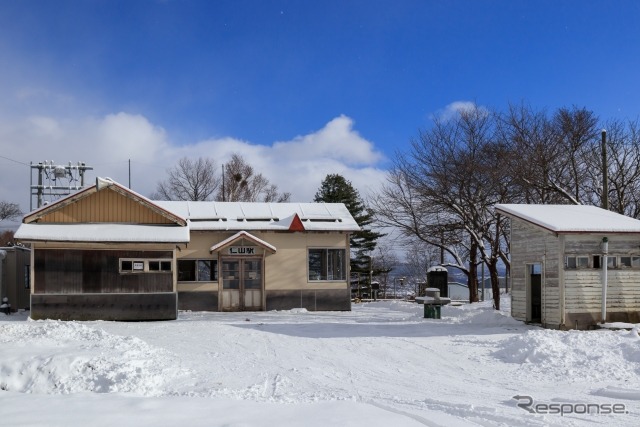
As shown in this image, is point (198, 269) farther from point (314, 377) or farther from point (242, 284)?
point (314, 377)

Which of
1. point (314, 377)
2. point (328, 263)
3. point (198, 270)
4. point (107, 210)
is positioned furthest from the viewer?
point (328, 263)

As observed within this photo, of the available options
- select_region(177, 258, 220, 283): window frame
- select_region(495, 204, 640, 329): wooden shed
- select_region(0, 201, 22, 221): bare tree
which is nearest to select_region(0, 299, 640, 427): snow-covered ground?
select_region(495, 204, 640, 329): wooden shed

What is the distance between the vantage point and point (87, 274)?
2028 cm

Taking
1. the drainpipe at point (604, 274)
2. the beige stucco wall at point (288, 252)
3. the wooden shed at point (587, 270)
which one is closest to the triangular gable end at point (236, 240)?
the beige stucco wall at point (288, 252)

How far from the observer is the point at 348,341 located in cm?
Result: 1527

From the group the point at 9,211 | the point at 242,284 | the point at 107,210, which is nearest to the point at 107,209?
the point at 107,210

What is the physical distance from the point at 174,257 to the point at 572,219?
1291 centimetres

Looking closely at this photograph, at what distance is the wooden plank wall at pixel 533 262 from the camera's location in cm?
1794

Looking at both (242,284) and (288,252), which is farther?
(288,252)

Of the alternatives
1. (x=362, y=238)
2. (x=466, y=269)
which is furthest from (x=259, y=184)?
(x=466, y=269)

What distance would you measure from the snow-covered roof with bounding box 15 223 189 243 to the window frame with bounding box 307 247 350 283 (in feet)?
20.9

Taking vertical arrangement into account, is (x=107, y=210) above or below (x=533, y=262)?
above

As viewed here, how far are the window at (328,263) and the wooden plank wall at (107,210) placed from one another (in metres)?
7.18

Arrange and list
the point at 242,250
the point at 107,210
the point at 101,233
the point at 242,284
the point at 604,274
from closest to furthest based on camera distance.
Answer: the point at 604,274
the point at 101,233
the point at 107,210
the point at 242,250
the point at 242,284
